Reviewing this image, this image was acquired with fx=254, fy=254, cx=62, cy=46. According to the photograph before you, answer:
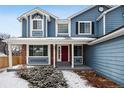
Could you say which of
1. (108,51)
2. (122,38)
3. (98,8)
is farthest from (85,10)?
(122,38)

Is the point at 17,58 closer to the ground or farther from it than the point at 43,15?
closer to the ground

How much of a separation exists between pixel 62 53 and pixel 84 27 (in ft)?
9.32

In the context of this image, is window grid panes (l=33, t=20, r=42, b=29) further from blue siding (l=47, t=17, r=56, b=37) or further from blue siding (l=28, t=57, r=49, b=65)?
blue siding (l=28, t=57, r=49, b=65)

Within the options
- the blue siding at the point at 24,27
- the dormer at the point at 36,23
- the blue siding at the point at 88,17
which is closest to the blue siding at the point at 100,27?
the blue siding at the point at 88,17

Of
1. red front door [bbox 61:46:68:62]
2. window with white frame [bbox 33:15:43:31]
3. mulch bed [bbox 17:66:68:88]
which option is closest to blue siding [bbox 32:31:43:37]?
window with white frame [bbox 33:15:43:31]

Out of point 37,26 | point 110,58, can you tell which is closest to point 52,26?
point 37,26

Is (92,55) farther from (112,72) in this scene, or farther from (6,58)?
(6,58)

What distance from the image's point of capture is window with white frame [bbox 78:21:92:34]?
2039cm

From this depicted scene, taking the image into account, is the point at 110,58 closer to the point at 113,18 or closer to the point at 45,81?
the point at 45,81

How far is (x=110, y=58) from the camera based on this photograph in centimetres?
1276

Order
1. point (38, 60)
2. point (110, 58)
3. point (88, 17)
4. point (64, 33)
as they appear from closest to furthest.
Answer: point (110, 58)
point (38, 60)
point (88, 17)
point (64, 33)

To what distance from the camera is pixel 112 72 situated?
489 inches
